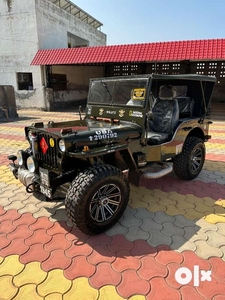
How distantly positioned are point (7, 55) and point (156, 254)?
17175 millimetres

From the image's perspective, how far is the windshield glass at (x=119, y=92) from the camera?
3215 millimetres

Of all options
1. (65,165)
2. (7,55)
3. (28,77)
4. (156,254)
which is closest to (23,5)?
(7,55)

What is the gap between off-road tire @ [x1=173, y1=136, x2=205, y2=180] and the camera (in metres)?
3.96

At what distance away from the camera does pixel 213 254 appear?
2350 mm

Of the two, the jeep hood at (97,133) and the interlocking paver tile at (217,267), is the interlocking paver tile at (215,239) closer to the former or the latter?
the interlocking paver tile at (217,267)

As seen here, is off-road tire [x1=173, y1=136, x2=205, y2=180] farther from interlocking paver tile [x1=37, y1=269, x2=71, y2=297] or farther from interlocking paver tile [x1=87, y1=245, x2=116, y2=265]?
interlocking paver tile [x1=37, y1=269, x2=71, y2=297]

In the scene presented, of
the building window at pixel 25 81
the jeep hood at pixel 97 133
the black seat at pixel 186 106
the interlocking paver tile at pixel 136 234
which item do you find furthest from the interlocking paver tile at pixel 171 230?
the building window at pixel 25 81

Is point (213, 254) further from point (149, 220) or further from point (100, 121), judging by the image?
point (100, 121)

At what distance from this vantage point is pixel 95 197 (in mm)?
2588

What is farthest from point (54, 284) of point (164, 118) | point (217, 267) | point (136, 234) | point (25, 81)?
point (25, 81)

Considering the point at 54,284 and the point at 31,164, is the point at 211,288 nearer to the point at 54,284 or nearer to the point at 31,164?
the point at 54,284

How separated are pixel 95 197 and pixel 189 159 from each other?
7.01 ft

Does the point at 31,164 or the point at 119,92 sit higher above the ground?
the point at 119,92

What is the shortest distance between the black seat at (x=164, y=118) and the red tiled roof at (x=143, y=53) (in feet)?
25.1
